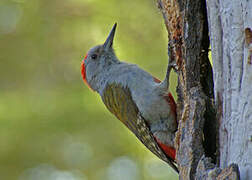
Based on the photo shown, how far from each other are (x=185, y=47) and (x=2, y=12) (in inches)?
169

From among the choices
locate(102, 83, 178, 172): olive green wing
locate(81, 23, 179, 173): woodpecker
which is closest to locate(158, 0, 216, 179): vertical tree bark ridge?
locate(81, 23, 179, 173): woodpecker

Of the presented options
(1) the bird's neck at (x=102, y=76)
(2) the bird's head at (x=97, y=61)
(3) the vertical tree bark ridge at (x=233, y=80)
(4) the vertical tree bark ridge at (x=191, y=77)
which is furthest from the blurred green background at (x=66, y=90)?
(3) the vertical tree bark ridge at (x=233, y=80)

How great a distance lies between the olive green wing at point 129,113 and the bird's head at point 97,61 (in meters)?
0.35

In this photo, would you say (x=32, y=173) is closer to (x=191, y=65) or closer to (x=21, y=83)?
(x=21, y=83)

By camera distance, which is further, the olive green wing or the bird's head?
the bird's head

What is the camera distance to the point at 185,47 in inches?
150

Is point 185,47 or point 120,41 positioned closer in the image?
point 185,47

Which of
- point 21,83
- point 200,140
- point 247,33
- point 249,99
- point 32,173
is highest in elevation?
point 247,33

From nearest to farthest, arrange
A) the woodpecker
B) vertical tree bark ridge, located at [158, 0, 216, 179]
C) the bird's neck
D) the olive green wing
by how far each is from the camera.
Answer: vertical tree bark ridge, located at [158, 0, 216, 179] < the woodpecker < the olive green wing < the bird's neck

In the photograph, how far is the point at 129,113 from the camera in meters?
5.11

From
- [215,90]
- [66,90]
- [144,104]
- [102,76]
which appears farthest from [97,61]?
[215,90]

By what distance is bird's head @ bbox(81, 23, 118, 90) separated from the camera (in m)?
5.64

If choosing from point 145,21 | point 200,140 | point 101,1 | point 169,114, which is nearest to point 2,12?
point 101,1

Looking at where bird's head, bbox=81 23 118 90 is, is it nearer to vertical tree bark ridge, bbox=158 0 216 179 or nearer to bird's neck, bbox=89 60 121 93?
bird's neck, bbox=89 60 121 93
